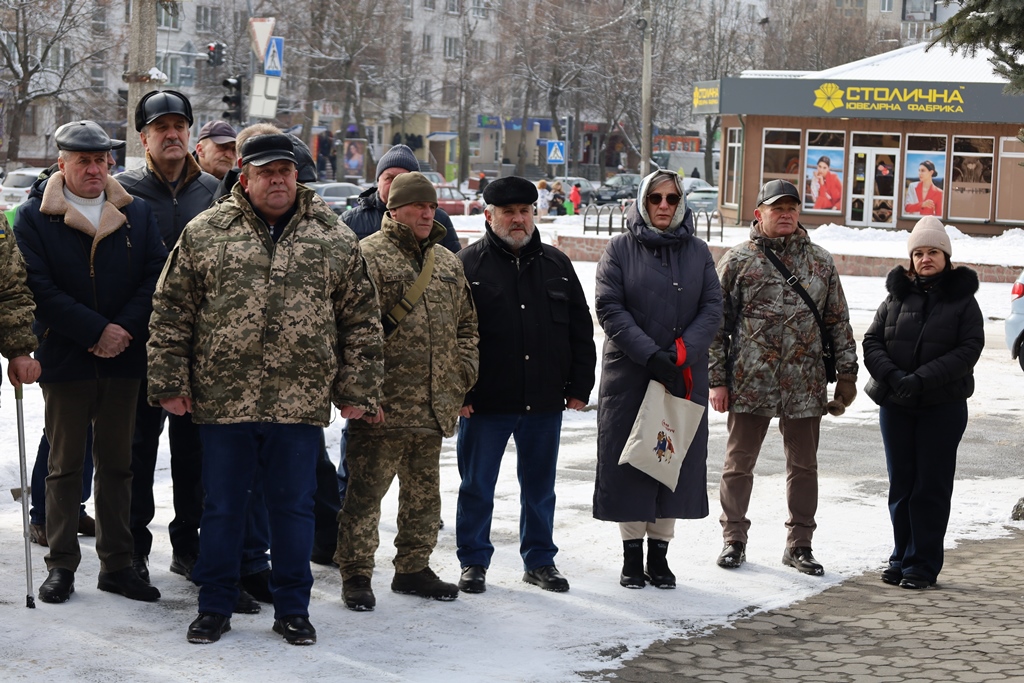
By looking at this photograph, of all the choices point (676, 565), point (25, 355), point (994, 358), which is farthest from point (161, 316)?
point (994, 358)

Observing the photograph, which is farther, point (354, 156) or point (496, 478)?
point (354, 156)

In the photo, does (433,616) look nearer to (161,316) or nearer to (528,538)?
(528,538)

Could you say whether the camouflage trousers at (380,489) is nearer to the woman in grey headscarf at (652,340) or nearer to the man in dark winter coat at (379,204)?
the woman in grey headscarf at (652,340)

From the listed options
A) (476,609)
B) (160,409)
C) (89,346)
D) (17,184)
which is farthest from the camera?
(17,184)

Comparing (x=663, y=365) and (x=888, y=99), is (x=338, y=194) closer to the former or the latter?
(x=888, y=99)

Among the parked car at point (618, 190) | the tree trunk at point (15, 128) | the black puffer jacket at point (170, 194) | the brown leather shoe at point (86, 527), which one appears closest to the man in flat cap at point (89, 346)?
the black puffer jacket at point (170, 194)

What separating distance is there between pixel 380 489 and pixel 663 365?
55.5 inches

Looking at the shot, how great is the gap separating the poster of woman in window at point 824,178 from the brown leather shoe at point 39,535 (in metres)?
36.5

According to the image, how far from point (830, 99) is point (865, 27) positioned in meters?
35.2

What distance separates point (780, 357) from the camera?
687cm

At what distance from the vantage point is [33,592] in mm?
5797

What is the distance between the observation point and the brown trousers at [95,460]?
588 cm

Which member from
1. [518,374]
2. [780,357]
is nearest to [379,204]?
[518,374]

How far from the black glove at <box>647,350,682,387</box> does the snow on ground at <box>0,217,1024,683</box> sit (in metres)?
1.01
